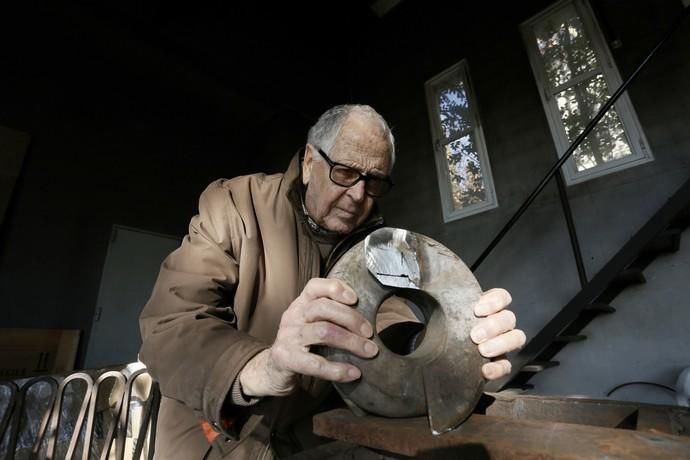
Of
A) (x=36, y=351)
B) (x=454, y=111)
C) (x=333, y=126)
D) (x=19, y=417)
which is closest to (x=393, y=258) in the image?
(x=333, y=126)

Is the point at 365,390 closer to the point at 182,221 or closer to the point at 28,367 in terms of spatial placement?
the point at 28,367

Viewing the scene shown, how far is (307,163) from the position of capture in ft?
3.73

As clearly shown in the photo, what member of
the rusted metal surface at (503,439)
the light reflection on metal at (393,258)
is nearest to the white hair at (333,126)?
the light reflection on metal at (393,258)

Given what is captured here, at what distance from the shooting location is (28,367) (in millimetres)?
2812

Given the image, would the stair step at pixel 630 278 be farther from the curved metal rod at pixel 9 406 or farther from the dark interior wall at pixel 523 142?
the curved metal rod at pixel 9 406

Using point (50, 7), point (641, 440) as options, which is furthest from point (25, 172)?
point (641, 440)

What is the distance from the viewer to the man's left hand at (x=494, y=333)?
0.68m

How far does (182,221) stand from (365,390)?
4.47 m

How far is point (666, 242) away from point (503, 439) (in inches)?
109

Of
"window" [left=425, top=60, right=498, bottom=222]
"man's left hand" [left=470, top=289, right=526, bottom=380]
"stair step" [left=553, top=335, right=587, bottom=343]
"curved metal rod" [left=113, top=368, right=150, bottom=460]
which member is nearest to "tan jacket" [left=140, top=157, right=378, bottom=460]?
"man's left hand" [left=470, top=289, right=526, bottom=380]

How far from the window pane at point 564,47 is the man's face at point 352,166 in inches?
134

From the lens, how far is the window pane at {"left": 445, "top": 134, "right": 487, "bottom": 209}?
3750 millimetres

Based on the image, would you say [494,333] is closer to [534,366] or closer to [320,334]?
[320,334]

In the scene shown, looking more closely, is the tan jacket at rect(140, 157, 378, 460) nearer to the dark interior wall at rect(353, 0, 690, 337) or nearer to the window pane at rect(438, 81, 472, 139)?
the dark interior wall at rect(353, 0, 690, 337)
